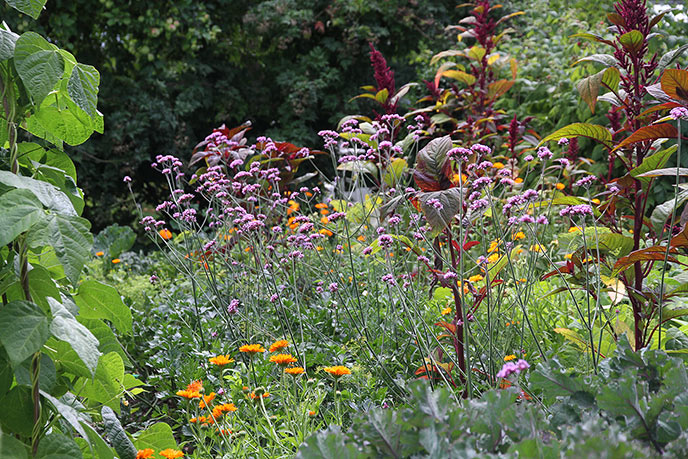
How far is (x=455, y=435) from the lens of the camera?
3.21 ft

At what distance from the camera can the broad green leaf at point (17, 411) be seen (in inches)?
54.4

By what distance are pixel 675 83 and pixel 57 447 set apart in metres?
2.04

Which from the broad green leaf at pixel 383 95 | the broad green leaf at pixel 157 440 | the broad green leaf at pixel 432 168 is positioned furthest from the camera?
the broad green leaf at pixel 383 95

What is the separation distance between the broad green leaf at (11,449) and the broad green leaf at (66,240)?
38cm

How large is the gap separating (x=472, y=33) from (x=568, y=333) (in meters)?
3.36

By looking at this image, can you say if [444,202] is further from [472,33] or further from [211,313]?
[472,33]

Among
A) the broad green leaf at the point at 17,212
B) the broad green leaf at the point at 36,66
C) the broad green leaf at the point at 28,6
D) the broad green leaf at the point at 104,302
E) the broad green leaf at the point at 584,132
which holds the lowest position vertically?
the broad green leaf at the point at 104,302

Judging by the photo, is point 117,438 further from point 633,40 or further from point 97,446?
point 633,40

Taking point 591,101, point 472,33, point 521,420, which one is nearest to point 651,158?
point 591,101

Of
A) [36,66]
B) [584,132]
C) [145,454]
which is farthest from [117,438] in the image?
[584,132]

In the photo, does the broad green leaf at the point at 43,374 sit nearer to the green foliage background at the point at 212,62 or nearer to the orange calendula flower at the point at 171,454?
the orange calendula flower at the point at 171,454

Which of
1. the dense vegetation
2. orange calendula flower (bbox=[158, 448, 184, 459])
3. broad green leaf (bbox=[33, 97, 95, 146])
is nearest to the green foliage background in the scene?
the dense vegetation

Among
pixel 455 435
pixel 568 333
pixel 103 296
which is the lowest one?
pixel 568 333

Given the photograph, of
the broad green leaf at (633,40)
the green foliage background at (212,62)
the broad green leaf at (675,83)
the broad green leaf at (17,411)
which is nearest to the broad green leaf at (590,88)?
the broad green leaf at (633,40)
